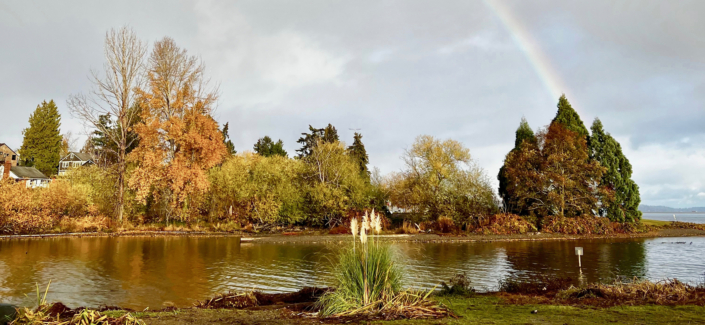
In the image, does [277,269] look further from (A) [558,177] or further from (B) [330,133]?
(B) [330,133]

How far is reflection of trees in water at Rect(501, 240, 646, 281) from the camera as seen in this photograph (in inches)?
592

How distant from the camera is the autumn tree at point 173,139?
33531 millimetres

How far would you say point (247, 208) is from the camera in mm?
36281

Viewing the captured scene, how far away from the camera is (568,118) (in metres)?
38.2

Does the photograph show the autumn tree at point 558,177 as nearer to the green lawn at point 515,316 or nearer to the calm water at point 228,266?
the calm water at point 228,266

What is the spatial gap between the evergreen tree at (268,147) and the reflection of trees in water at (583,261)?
157 ft

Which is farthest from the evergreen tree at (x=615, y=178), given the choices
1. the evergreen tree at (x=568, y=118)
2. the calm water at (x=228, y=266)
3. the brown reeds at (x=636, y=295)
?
the brown reeds at (x=636, y=295)

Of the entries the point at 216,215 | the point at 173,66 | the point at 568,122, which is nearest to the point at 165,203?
the point at 216,215

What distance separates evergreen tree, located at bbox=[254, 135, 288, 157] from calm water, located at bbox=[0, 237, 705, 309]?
4113cm

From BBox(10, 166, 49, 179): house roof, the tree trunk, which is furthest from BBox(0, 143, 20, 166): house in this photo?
the tree trunk

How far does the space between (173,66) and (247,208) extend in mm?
14666

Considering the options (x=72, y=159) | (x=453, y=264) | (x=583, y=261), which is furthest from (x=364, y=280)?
(x=72, y=159)

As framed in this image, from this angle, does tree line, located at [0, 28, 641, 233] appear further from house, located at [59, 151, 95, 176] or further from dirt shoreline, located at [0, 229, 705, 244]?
house, located at [59, 151, 95, 176]

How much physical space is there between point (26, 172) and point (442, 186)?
66.2 m
